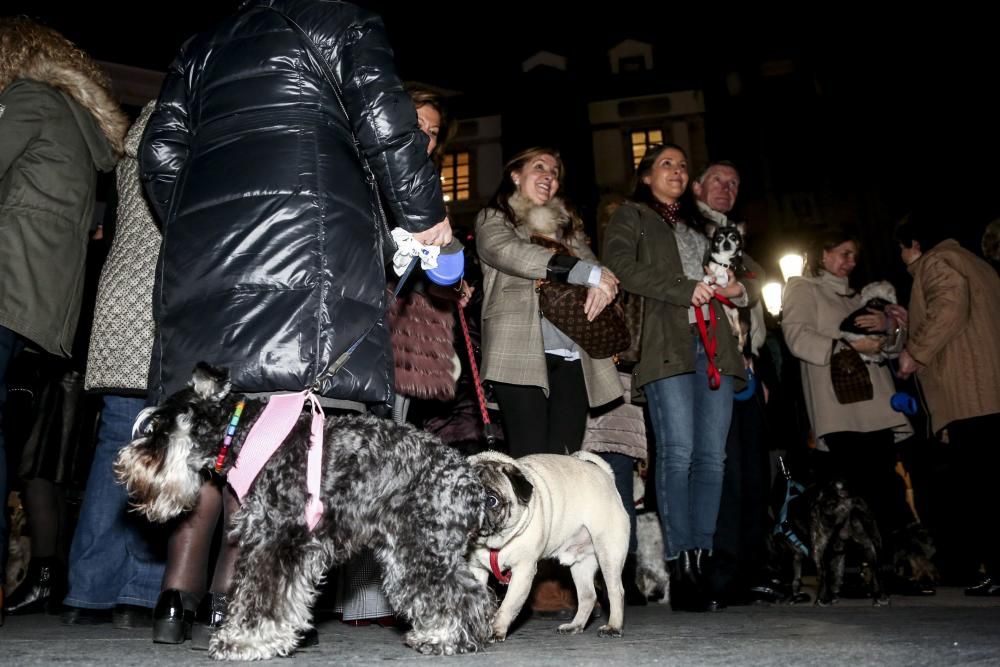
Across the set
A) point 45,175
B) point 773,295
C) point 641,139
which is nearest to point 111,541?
point 45,175

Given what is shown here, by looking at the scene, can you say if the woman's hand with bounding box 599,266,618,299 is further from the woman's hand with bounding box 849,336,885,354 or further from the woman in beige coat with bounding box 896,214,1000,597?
the woman in beige coat with bounding box 896,214,1000,597

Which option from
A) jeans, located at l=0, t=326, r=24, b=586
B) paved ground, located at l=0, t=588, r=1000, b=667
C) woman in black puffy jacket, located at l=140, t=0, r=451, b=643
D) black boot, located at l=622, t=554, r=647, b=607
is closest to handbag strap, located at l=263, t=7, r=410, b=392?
woman in black puffy jacket, located at l=140, t=0, r=451, b=643

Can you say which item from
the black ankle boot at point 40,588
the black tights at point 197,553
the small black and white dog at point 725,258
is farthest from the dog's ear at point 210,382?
the small black and white dog at point 725,258

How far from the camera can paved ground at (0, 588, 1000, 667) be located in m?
2.62

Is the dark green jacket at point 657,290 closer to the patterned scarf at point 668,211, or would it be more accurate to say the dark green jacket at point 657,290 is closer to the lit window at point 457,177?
the patterned scarf at point 668,211

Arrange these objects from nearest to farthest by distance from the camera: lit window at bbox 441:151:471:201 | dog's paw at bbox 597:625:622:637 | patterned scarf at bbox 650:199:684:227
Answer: dog's paw at bbox 597:625:622:637, patterned scarf at bbox 650:199:684:227, lit window at bbox 441:151:471:201

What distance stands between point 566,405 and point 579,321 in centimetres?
52

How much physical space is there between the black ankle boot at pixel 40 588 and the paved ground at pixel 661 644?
2.15ft

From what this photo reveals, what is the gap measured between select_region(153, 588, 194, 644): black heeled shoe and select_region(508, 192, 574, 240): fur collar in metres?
3.20

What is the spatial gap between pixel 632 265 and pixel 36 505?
435 centimetres

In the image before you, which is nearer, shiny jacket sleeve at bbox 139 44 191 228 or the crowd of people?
the crowd of people

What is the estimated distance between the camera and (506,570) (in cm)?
389

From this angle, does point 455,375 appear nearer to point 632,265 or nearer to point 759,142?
point 632,265

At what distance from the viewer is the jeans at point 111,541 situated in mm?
3840
